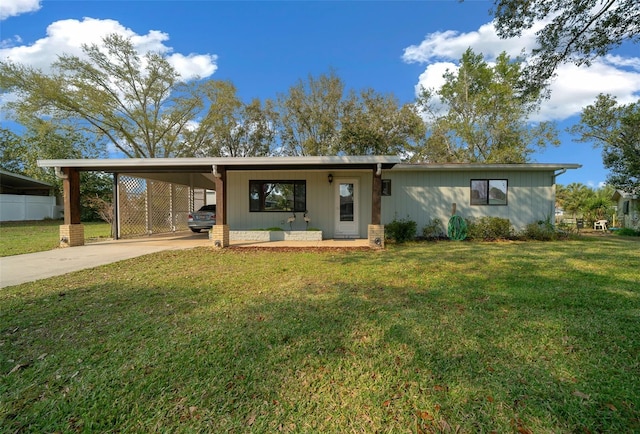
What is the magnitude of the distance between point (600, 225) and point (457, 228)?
13.2m

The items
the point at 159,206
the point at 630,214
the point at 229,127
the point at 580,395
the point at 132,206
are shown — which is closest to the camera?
the point at 580,395

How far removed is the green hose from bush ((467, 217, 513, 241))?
277mm

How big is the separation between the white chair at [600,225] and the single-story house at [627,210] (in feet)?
3.39

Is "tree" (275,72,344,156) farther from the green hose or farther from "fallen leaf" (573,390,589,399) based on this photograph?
"fallen leaf" (573,390,589,399)

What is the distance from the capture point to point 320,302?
3943 millimetres

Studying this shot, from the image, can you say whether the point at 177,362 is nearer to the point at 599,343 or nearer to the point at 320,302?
the point at 320,302

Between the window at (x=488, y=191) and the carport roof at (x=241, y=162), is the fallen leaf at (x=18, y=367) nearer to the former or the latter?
the carport roof at (x=241, y=162)

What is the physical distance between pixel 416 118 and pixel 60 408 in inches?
874

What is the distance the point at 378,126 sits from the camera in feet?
67.2

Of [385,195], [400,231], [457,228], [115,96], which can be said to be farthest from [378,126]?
[115,96]

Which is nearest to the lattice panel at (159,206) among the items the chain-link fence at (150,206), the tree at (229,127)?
the chain-link fence at (150,206)

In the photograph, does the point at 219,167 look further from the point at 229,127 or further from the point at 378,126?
the point at 229,127

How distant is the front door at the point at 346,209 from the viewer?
1120 cm

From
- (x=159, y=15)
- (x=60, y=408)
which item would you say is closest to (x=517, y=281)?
(x=60, y=408)
